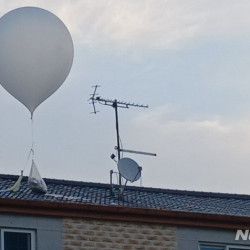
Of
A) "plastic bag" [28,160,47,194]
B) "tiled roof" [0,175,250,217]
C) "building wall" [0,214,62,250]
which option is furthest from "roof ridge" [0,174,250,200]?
"building wall" [0,214,62,250]

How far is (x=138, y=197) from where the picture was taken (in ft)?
104

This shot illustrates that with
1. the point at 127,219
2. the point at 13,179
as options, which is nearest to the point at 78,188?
the point at 13,179

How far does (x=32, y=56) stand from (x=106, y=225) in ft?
11.4

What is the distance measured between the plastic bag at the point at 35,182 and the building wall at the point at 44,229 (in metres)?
1.42

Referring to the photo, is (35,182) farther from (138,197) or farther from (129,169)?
(129,169)

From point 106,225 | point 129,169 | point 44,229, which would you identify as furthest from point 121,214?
point 129,169

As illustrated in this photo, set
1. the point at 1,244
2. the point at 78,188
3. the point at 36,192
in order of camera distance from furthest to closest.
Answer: the point at 78,188 < the point at 36,192 < the point at 1,244

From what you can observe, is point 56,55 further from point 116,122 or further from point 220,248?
point 116,122

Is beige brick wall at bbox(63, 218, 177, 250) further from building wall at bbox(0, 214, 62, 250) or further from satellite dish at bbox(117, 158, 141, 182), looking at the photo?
satellite dish at bbox(117, 158, 141, 182)

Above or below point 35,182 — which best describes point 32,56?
above

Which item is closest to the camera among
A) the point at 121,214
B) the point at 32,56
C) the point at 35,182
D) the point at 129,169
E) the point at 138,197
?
the point at 32,56

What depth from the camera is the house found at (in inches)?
1114

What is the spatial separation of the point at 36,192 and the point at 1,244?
2.09 meters

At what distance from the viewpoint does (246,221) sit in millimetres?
29141
